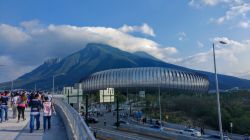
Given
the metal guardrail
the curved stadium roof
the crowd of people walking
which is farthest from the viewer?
the curved stadium roof

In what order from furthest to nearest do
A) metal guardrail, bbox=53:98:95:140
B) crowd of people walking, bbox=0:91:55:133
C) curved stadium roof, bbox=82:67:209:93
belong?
curved stadium roof, bbox=82:67:209:93
crowd of people walking, bbox=0:91:55:133
metal guardrail, bbox=53:98:95:140

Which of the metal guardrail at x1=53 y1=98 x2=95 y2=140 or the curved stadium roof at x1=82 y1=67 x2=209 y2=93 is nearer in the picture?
the metal guardrail at x1=53 y1=98 x2=95 y2=140

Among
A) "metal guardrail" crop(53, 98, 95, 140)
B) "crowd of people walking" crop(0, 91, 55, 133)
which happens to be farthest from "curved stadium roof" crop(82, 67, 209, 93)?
"metal guardrail" crop(53, 98, 95, 140)

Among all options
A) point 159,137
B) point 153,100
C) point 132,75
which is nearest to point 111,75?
point 132,75

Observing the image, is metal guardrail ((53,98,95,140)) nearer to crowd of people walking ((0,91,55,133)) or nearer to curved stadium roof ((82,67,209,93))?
crowd of people walking ((0,91,55,133))

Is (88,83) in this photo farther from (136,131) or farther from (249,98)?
(136,131)

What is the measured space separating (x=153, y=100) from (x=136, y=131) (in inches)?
2184

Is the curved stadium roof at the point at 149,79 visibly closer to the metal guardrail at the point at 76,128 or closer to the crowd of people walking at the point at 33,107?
the crowd of people walking at the point at 33,107

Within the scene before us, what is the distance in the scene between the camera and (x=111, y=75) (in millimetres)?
154625

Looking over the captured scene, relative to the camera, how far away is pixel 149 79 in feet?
484

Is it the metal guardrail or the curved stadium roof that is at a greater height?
the curved stadium roof

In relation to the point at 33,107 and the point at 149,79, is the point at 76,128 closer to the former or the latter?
the point at 33,107

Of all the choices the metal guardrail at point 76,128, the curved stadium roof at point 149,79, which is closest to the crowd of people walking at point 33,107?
the metal guardrail at point 76,128

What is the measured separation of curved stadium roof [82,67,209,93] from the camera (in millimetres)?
147125
